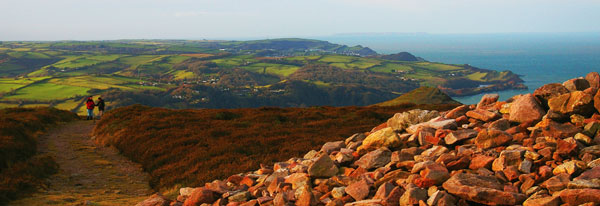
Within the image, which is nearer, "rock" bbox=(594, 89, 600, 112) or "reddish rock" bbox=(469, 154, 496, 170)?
"reddish rock" bbox=(469, 154, 496, 170)

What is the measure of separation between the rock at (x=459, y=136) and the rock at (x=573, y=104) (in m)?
2.36

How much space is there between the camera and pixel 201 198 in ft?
33.6

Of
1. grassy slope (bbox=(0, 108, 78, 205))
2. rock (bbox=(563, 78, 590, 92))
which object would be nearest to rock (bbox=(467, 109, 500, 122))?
rock (bbox=(563, 78, 590, 92))

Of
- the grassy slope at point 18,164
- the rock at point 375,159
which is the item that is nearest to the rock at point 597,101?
the rock at point 375,159

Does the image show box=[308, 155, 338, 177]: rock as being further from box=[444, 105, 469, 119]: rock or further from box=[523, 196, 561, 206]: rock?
box=[444, 105, 469, 119]: rock

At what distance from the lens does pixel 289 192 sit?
927cm

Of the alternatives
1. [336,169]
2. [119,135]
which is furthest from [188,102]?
[336,169]

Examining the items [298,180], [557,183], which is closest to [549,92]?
[557,183]

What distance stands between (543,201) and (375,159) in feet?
13.7

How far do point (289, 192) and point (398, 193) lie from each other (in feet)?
8.73

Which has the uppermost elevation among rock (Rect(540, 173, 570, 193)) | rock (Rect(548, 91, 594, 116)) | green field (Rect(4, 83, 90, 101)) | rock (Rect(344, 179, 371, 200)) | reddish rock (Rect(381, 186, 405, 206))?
rock (Rect(548, 91, 594, 116))

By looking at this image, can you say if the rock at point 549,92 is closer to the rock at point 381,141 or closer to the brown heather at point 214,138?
the rock at point 381,141

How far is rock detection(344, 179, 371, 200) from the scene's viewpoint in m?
8.36

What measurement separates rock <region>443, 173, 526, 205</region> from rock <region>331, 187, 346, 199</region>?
2.20m
